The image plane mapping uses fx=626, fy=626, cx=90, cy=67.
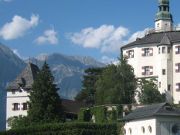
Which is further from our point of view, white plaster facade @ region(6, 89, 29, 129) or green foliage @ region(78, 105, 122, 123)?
white plaster facade @ region(6, 89, 29, 129)

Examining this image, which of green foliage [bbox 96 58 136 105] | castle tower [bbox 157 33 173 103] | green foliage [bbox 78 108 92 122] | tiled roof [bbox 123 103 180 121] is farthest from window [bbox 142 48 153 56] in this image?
tiled roof [bbox 123 103 180 121]

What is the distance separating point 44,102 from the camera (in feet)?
293

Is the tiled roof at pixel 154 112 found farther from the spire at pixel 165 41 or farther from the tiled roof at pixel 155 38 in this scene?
the tiled roof at pixel 155 38

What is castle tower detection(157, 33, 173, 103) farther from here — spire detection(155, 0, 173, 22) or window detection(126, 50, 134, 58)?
spire detection(155, 0, 173, 22)

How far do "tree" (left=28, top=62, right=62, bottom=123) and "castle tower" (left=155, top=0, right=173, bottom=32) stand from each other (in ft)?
121

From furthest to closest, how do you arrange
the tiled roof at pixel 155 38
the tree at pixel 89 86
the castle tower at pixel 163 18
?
the castle tower at pixel 163 18 < the tree at pixel 89 86 < the tiled roof at pixel 155 38

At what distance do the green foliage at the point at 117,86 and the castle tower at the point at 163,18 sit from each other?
23.4m

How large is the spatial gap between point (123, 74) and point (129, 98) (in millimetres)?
4139

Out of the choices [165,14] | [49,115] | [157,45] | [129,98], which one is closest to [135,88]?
[129,98]

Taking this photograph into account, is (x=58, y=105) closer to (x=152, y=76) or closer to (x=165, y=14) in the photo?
(x=152, y=76)

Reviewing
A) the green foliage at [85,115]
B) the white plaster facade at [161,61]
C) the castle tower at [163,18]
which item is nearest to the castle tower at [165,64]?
the white plaster facade at [161,61]

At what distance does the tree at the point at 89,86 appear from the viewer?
120800 mm

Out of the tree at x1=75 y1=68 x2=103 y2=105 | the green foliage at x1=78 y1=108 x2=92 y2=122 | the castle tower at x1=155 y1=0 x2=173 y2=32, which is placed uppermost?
the castle tower at x1=155 y1=0 x2=173 y2=32

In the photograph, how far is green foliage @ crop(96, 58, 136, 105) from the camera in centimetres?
9675
